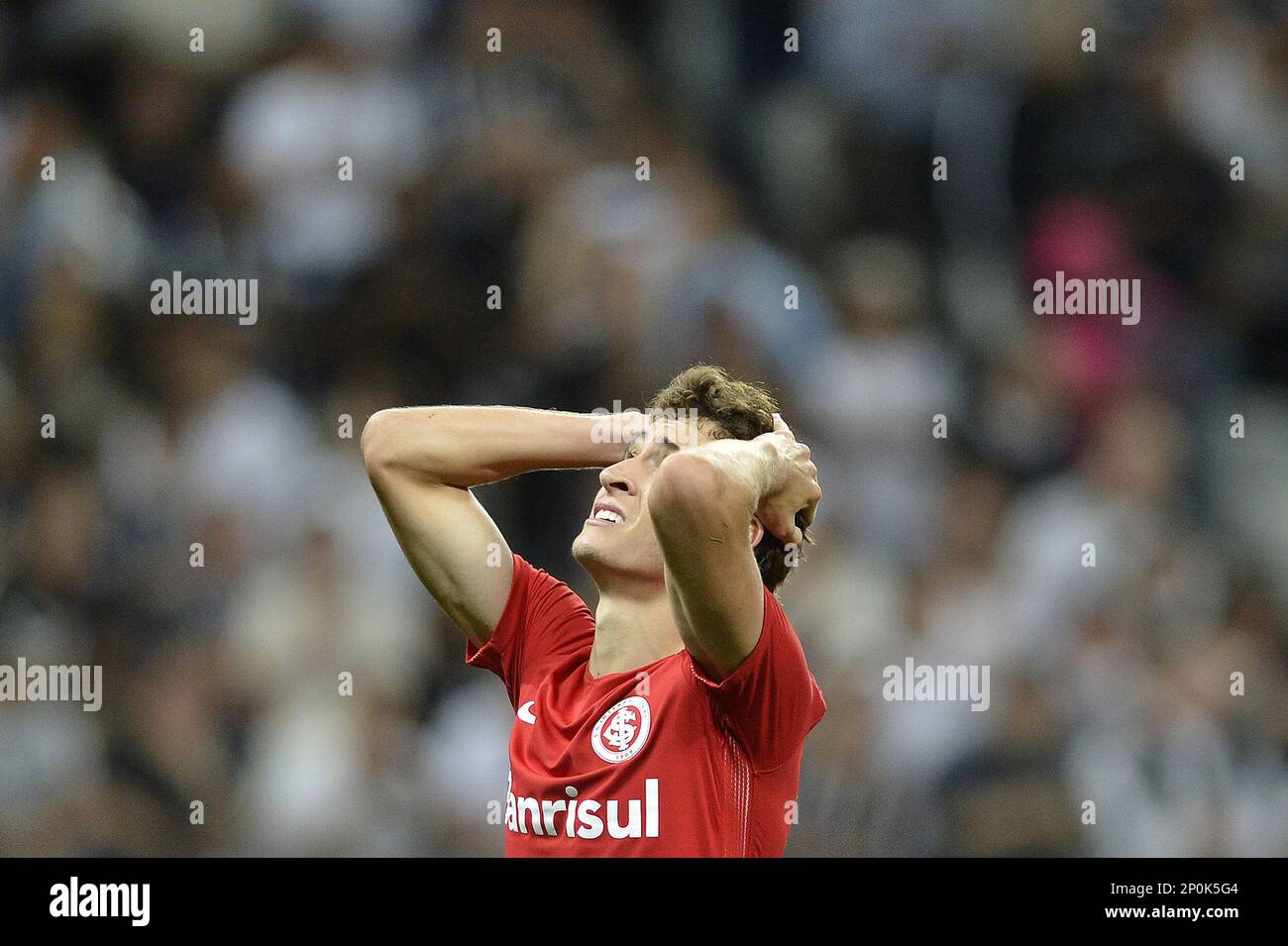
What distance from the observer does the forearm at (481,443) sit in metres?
3.01

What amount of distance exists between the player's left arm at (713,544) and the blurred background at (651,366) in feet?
7.52

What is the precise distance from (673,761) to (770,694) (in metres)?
0.23

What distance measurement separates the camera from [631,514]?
9.62 feet

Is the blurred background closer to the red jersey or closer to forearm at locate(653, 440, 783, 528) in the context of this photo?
the red jersey

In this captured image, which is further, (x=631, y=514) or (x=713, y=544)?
(x=631, y=514)

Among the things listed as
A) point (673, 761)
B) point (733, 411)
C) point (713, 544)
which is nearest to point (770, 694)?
point (673, 761)

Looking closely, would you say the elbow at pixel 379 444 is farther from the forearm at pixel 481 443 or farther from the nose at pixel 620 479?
the nose at pixel 620 479

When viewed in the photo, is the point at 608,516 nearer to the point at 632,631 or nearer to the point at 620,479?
the point at 620,479

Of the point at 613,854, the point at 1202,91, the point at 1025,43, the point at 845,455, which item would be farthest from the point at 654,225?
the point at 613,854

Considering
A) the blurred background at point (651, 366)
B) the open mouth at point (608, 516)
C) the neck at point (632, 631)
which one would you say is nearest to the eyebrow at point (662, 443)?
the open mouth at point (608, 516)

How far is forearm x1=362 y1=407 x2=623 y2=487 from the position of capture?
3.01m

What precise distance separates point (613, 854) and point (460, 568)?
721mm

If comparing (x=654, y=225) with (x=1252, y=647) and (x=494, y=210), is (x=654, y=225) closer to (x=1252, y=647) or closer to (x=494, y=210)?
(x=494, y=210)

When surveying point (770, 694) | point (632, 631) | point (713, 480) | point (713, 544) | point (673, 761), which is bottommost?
point (673, 761)
